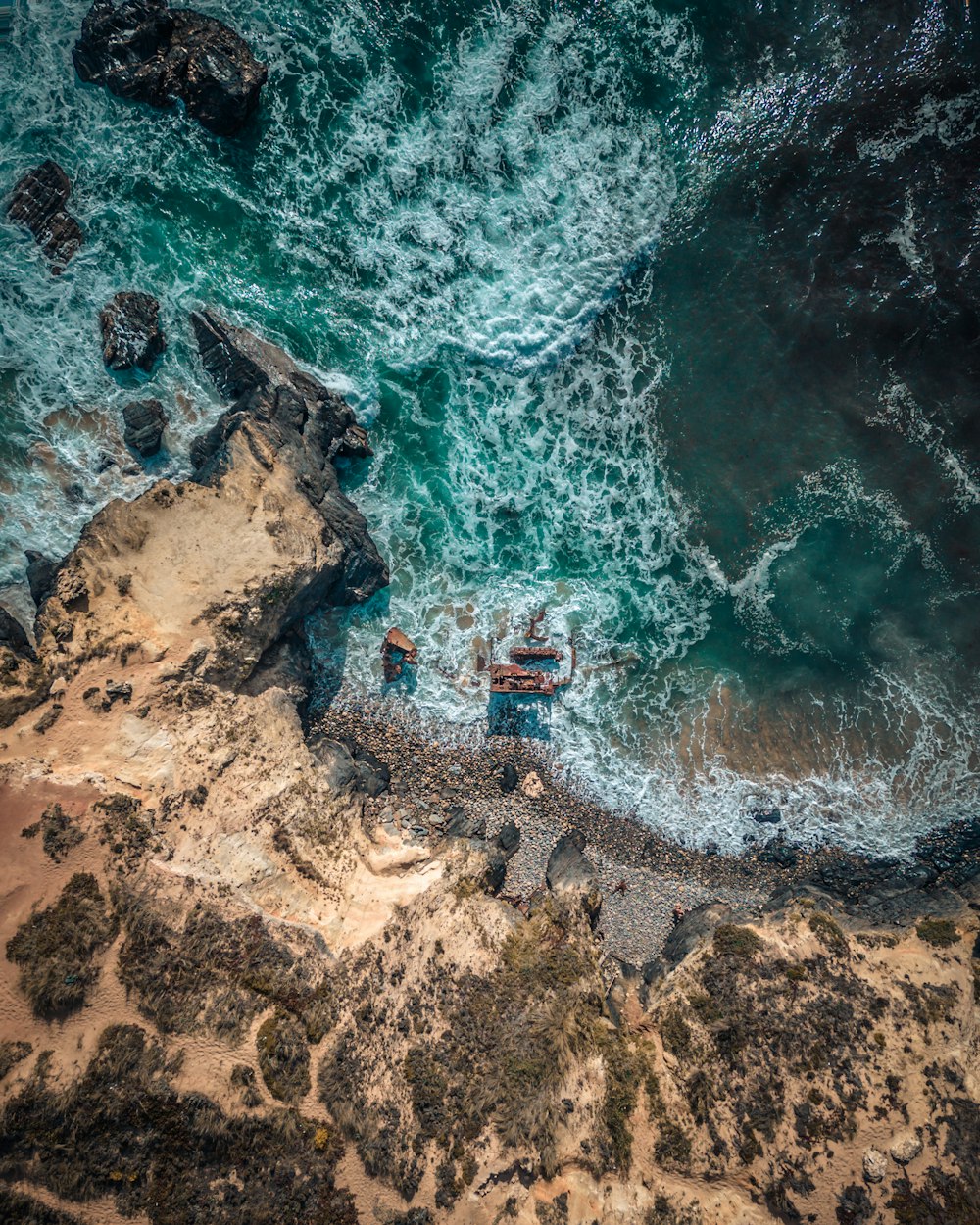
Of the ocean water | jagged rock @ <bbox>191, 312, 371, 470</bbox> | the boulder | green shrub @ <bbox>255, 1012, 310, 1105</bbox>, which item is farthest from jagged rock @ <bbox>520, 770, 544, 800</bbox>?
the boulder

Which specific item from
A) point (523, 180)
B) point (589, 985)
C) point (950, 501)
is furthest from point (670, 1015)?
point (523, 180)

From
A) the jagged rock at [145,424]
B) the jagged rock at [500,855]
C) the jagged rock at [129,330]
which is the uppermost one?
the jagged rock at [129,330]

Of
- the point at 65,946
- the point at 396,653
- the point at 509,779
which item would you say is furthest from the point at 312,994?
the point at 396,653

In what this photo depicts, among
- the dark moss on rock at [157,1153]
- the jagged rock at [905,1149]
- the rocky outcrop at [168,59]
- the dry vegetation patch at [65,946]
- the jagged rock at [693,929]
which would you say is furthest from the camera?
the rocky outcrop at [168,59]

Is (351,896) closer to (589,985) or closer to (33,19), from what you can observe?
(589,985)

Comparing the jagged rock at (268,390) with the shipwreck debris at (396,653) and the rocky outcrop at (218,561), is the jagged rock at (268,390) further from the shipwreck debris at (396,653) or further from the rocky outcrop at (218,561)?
the shipwreck debris at (396,653)

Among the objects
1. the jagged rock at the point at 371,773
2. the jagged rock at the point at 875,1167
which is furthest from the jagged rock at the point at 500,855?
the jagged rock at the point at 875,1167
